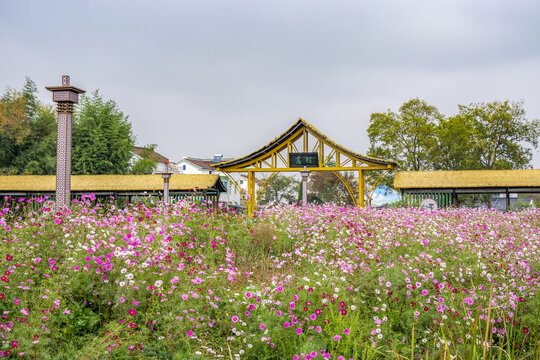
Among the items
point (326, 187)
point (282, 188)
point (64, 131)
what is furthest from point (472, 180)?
point (282, 188)

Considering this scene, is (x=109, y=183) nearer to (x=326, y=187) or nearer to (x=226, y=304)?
(x=226, y=304)

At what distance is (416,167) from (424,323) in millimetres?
31729

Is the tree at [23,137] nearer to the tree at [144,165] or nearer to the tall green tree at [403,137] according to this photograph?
the tree at [144,165]

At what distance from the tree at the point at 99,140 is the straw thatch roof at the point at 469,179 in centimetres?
1807

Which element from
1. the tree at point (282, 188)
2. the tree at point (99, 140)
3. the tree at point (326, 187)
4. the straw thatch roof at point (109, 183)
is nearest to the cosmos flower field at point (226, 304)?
the straw thatch roof at point (109, 183)

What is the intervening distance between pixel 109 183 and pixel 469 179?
17.6 meters

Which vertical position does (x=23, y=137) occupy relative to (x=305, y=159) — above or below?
above

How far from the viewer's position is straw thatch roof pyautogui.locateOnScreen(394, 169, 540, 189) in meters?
21.8

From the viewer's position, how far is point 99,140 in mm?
30734

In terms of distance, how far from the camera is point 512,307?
4270mm

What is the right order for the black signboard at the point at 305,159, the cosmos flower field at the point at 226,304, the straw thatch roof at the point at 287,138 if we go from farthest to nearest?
the black signboard at the point at 305,159 < the straw thatch roof at the point at 287,138 < the cosmos flower field at the point at 226,304

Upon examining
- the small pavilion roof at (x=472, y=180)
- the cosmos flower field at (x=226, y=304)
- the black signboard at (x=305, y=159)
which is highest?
the black signboard at (x=305, y=159)

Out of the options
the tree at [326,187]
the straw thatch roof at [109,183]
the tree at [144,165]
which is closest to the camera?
the straw thatch roof at [109,183]

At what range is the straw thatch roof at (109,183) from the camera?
2342 centimetres
